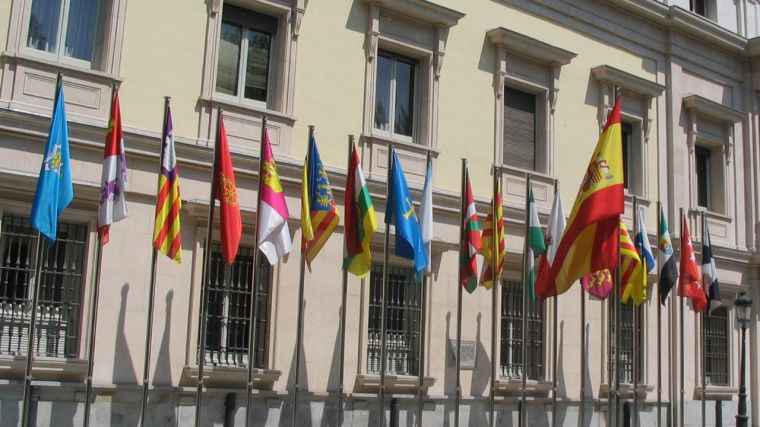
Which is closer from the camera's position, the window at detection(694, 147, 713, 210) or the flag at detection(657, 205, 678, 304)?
the flag at detection(657, 205, 678, 304)

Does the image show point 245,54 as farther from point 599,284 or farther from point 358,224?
point 599,284

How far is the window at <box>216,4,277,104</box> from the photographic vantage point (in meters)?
14.2

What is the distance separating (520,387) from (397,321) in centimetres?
279

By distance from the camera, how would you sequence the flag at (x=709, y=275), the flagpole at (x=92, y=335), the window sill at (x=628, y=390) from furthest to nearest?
1. the window sill at (x=628, y=390)
2. the flag at (x=709, y=275)
3. the flagpole at (x=92, y=335)

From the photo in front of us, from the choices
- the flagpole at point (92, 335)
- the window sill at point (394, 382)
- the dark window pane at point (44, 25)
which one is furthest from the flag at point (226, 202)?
the window sill at point (394, 382)

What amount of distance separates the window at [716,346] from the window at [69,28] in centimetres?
1423

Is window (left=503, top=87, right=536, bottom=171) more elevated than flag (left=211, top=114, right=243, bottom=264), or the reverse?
window (left=503, top=87, right=536, bottom=171)

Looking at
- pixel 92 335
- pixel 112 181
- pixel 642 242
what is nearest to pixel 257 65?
pixel 112 181

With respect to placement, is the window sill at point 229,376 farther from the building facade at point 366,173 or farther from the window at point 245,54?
the window at point 245,54

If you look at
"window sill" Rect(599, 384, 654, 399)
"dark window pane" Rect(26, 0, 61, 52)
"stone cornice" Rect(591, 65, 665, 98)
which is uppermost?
"stone cornice" Rect(591, 65, 665, 98)

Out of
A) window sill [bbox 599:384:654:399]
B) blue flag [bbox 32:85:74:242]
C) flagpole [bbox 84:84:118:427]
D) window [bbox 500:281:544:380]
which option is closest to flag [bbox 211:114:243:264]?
flagpole [bbox 84:84:118:427]

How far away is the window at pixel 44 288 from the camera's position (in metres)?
11.9

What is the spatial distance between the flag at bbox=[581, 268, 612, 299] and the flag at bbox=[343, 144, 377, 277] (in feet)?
15.5

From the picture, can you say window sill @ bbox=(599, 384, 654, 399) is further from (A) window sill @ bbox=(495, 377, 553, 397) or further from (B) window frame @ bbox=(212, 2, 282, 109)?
(B) window frame @ bbox=(212, 2, 282, 109)
